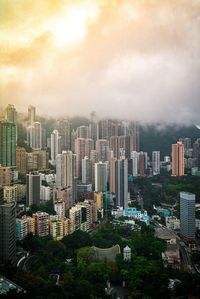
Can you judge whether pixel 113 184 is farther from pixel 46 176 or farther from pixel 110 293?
pixel 110 293

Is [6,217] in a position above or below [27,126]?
below

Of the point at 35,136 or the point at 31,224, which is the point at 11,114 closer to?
the point at 35,136

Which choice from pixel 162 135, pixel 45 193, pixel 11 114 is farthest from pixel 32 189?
pixel 162 135

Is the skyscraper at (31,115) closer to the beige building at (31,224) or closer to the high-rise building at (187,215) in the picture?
the beige building at (31,224)

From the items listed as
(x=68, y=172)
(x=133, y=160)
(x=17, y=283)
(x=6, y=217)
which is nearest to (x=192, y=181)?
(x=133, y=160)

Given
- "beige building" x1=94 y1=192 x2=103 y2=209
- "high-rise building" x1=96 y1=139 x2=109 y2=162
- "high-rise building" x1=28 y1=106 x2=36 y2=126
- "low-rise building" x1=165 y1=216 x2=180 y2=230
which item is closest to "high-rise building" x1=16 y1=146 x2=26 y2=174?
"high-rise building" x1=28 y1=106 x2=36 y2=126

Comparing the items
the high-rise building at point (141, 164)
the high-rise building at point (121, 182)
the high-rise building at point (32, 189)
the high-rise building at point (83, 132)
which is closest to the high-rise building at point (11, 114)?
the high-rise building at point (32, 189)

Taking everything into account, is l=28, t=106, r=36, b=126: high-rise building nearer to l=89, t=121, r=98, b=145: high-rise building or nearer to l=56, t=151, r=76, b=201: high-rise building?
l=56, t=151, r=76, b=201: high-rise building
